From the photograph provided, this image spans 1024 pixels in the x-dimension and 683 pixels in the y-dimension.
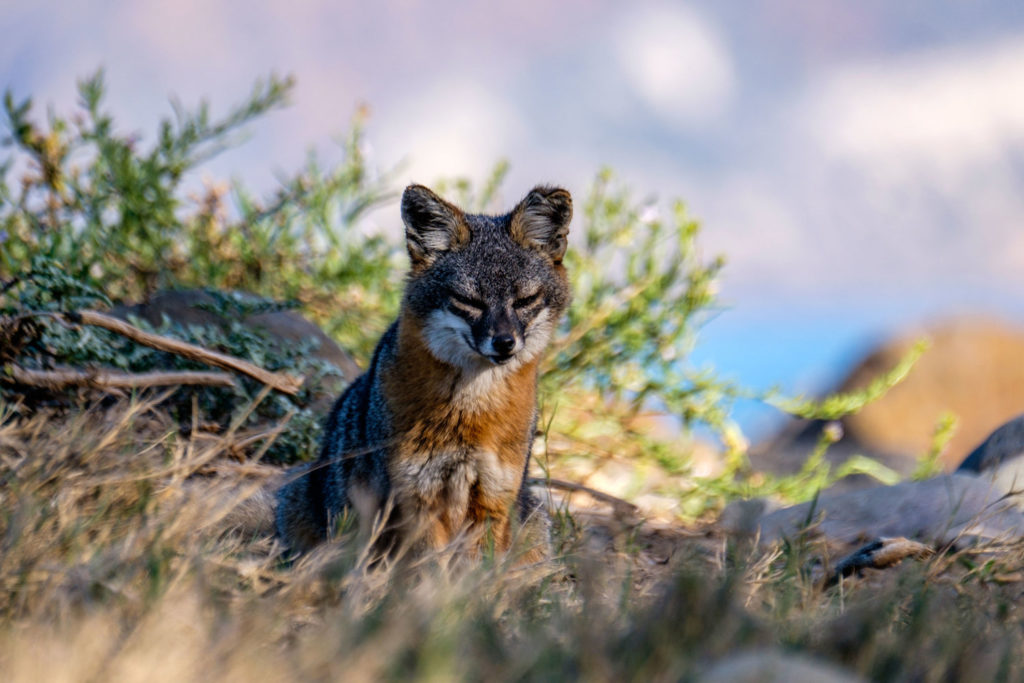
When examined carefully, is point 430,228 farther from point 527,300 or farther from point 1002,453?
point 1002,453

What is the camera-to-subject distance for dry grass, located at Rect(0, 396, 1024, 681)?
2.30 meters

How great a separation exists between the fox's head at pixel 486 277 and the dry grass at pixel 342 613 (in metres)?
1.10

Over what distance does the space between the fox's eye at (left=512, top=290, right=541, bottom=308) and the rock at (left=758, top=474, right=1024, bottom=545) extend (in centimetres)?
175

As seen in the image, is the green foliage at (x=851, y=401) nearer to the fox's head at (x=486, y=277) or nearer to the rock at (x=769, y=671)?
the fox's head at (x=486, y=277)

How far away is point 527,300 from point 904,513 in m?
2.50

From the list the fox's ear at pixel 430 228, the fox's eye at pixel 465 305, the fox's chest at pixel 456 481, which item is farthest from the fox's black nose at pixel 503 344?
the fox's ear at pixel 430 228

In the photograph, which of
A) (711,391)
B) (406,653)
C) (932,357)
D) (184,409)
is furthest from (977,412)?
(406,653)

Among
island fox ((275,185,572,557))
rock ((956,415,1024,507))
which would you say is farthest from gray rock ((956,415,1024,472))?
island fox ((275,185,572,557))

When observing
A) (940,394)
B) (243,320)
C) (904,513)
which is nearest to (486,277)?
(904,513)

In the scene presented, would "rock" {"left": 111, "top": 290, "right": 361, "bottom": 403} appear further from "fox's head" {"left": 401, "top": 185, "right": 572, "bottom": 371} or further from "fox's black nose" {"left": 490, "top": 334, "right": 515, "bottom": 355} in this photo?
"fox's black nose" {"left": 490, "top": 334, "right": 515, "bottom": 355}

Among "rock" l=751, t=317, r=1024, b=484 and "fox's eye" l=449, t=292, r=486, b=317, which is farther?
"rock" l=751, t=317, r=1024, b=484

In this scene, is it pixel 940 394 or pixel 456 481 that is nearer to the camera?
pixel 456 481

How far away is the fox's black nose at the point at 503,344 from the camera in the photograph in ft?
14.4

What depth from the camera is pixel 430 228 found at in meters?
4.89
